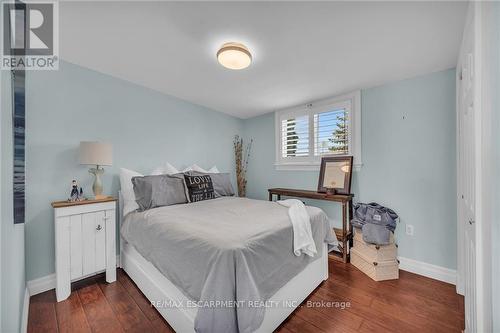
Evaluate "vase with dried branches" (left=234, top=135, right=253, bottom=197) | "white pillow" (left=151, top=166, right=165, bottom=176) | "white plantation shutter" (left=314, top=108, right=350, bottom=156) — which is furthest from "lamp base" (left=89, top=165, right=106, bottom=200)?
"white plantation shutter" (left=314, top=108, right=350, bottom=156)

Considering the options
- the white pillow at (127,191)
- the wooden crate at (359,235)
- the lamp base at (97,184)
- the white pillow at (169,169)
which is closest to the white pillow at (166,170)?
the white pillow at (169,169)

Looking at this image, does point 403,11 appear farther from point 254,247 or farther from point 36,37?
point 36,37

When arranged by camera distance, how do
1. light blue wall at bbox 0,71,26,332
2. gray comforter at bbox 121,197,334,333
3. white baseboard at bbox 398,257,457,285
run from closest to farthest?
light blue wall at bbox 0,71,26,332 < gray comforter at bbox 121,197,334,333 < white baseboard at bbox 398,257,457,285

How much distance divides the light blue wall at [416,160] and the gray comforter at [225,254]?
3.78ft

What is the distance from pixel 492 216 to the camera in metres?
0.90

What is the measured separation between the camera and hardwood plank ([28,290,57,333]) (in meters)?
1.49

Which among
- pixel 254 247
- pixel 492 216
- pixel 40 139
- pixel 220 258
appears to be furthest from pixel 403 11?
pixel 40 139

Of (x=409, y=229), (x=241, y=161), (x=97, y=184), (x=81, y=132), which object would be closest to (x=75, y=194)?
(x=97, y=184)

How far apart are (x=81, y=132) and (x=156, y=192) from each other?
1040mm

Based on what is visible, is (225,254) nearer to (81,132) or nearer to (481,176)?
(481,176)

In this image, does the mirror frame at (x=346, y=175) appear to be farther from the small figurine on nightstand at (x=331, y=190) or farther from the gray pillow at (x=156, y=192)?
the gray pillow at (x=156, y=192)

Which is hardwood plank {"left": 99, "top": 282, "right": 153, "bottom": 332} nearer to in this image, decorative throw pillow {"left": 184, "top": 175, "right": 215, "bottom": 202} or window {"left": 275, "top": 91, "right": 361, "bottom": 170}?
decorative throw pillow {"left": 184, "top": 175, "right": 215, "bottom": 202}

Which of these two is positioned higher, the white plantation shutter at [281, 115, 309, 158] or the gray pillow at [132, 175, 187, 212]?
the white plantation shutter at [281, 115, 309, 158]

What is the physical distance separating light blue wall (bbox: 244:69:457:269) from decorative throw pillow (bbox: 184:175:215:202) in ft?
6.56
